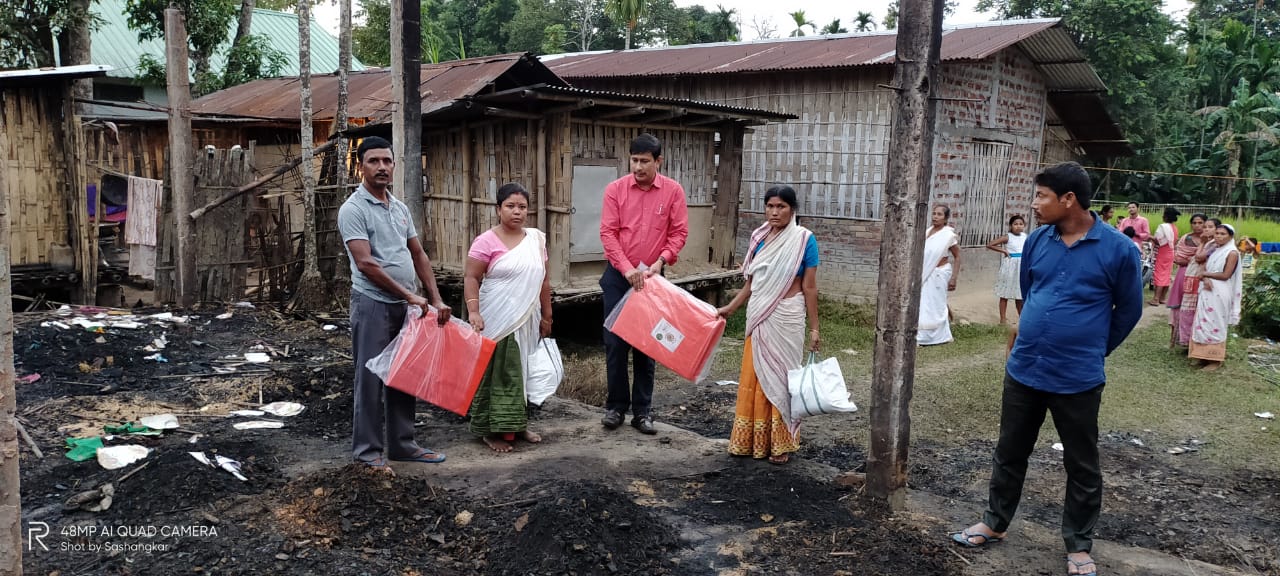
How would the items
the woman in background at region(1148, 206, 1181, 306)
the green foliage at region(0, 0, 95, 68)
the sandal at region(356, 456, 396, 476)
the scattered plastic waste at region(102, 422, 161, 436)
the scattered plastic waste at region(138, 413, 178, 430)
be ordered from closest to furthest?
the sandal at region(356, 456, 396, 476)
the scattered plastic waste at region(102, 422, 161, 436)
the scattered plastic waste at region(138, 413, 178, 430)
the woman in background at region(1148, 206, 1181, 306)
the green foliage at region(0, 0, 95, 68)

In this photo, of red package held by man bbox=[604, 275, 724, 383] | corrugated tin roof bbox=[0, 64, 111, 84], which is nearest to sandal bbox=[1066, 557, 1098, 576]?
red package held by man bbox=[604, 275, 724, 383]

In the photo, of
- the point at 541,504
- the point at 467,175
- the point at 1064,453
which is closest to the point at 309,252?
the point at 467,175

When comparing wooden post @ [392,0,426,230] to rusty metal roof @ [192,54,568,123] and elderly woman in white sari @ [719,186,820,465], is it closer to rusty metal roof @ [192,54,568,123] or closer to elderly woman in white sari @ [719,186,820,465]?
rusty metal roof @ [192,54,568,123]

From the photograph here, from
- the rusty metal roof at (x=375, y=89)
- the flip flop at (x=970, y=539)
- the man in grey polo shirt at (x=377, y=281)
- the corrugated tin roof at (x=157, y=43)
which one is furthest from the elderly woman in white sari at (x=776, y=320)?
the corrugated tin roof at (x=157, y=43)

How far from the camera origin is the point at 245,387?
612 centimetres

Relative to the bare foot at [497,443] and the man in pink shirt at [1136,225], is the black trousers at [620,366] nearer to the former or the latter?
the bare foot at [497,443]

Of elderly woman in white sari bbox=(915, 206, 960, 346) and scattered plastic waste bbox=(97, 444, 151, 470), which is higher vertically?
elderly woman in white sari bbox=(915, 206, 960, 346)

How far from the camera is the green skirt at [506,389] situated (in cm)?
497

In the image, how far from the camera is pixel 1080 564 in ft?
11.7

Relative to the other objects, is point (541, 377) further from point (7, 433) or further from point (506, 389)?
point (7, 433)

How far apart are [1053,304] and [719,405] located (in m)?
3.62

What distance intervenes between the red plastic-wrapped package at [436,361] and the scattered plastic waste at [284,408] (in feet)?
5.22

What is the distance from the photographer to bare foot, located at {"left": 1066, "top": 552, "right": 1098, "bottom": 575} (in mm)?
3539

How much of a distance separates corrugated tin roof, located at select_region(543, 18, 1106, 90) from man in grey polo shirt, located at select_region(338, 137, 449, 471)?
25.7 feet
